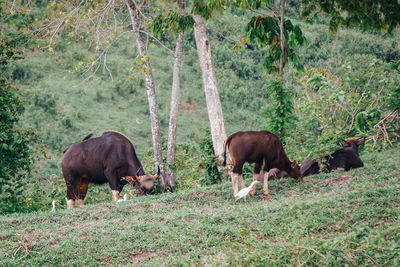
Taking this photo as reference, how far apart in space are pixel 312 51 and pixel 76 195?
24.2m

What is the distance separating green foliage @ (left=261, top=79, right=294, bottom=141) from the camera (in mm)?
13766

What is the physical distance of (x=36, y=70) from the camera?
Answer: 27.8 m

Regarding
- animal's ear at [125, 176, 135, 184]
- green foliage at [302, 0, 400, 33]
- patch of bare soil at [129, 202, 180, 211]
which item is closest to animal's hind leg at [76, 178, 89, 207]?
animal's ear at [125, 176, 135, 184]

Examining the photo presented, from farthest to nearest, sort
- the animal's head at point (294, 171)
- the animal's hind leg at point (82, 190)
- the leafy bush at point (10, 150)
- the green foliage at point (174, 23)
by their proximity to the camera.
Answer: the animal's hind leg at point (82, 190) < the leafy bush at point (10, 150) < the animal's head at point (294, 171) < the green foliage at point (174, 23)

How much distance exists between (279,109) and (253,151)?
3.63 metres

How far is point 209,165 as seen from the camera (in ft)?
45.1

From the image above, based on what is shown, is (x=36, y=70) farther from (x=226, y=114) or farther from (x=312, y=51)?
(x=312, y=51)

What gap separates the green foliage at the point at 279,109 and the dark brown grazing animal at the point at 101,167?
3.68 m

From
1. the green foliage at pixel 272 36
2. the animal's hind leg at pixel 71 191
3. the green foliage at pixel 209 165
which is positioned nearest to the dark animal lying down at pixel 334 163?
the green foliage at pixel 209 165

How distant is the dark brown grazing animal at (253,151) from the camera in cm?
1042

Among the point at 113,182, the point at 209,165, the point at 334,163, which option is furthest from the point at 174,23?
the point at 334,163

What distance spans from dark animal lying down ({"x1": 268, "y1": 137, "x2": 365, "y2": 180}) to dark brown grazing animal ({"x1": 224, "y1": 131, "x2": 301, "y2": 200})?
1476 mm

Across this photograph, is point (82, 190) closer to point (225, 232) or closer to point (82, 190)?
point (82, 190)

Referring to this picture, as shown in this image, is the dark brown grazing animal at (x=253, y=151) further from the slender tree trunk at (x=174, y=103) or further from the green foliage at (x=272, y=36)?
the slender tree trunk at (x=174, y=103)
